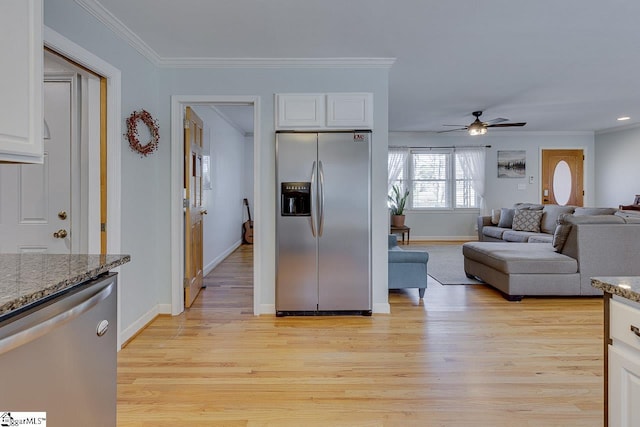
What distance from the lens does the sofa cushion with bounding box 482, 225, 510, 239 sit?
6.81m

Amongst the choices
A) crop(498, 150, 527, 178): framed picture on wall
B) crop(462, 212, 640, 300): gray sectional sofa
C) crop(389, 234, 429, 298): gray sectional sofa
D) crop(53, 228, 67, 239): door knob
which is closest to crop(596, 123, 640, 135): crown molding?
crop(498, 150, 527, 178): framed picture on wall

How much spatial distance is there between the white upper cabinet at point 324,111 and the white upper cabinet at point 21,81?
2130 millimetres

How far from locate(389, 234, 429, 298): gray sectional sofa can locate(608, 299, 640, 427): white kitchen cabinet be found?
271 cm

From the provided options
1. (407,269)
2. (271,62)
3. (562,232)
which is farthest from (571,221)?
(271,62)

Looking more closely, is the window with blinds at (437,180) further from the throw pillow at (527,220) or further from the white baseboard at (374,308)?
the white baseboard at (374,308)

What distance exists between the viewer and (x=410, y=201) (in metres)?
8.48

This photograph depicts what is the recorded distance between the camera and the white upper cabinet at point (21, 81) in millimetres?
1290

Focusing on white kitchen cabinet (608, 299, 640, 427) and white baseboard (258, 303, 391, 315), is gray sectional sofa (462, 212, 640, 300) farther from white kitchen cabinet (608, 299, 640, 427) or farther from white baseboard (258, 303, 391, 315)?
white kitchen cabinet (608, 299, 640, 427)

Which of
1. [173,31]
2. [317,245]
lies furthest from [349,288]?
[173,31]

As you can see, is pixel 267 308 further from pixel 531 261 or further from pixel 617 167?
pixel 617 167

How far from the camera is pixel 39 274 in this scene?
1.20 meters

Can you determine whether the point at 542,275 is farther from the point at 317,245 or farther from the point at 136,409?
the point at 136,409

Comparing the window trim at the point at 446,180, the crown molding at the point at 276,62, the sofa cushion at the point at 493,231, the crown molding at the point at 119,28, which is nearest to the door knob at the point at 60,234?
the crown molding at the point at 119,28

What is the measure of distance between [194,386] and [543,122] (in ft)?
24.6
